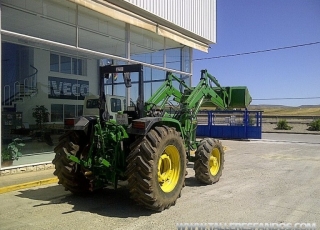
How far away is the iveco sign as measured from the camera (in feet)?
40.8

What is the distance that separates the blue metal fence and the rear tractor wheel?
51.5 feet

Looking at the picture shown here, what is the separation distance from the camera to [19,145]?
9.62m

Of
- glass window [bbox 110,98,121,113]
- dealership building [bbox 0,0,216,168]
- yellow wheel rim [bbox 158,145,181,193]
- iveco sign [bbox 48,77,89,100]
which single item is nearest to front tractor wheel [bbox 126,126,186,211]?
yellow wheel rim [bbox 158,145,181,193]

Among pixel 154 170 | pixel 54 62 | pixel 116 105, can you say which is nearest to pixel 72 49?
pixel 116 105

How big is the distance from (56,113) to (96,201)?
20.9 feet

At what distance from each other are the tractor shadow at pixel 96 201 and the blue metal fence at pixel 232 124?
15027 millimetres

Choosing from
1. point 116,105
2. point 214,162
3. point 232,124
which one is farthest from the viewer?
point 232,124

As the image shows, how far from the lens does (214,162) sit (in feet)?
27.0

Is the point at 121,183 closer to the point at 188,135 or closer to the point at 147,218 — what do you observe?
the point at 188,135

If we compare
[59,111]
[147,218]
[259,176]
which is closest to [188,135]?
[259,176]

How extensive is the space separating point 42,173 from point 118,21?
6.27 meters

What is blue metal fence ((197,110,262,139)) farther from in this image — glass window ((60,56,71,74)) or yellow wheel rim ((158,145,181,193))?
yellow wheel rim ((158,145,181,193))

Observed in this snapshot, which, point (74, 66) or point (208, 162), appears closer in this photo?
point (208, 162)

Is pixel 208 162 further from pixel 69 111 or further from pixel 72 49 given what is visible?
pixel 69 111
